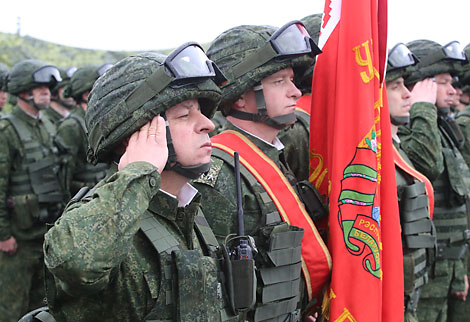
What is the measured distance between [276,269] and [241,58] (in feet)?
4.45

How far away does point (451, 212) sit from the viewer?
6031 mm

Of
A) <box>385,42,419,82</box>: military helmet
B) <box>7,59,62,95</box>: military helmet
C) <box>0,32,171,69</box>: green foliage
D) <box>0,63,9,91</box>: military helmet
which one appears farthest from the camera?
<box>0,32,171,69</box>: green foliage

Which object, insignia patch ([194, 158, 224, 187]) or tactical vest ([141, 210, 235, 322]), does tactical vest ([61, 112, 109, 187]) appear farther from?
tactical vest ([141, 210, 235, 322])

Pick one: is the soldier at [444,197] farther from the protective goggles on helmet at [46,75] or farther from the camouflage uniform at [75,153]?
the protective goggles on helmet at [46,75]

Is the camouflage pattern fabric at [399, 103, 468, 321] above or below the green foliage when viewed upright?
below

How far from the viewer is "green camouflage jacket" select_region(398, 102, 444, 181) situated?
5457 mm

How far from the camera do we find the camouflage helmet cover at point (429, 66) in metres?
5.92

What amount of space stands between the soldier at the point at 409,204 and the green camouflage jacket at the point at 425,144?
0.33 m

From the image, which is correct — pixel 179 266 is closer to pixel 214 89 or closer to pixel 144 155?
pixel 144 155

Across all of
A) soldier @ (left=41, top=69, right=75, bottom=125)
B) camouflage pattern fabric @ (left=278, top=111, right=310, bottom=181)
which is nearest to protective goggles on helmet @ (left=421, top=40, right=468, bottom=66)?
camouflage pattern fabric @ (left=278, top=111, right=310, bottom=181)

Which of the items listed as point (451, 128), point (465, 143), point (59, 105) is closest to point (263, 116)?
point (451, 128)

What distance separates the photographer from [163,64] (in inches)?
103

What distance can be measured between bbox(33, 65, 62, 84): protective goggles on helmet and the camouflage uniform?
2.10 ft

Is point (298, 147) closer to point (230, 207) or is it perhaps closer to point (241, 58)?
point (241, 58)
